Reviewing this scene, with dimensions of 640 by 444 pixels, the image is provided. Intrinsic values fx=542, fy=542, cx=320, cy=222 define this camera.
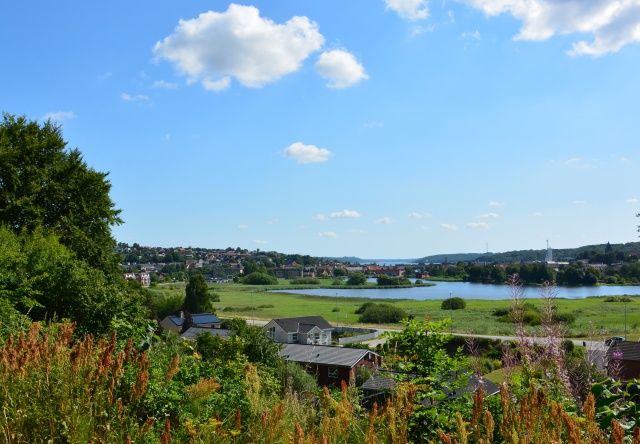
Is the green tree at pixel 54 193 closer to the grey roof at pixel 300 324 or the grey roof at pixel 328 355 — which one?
the grey roof at pixel 328 355

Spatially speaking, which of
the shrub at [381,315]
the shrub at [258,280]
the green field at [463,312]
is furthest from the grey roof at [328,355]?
the shrub at [258,280]

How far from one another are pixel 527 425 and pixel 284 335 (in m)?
42.3

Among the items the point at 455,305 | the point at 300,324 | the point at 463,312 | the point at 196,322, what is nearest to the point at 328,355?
the point at 300,324

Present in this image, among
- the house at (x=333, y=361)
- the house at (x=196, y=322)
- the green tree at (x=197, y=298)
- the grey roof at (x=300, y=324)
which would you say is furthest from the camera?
the green tree at (x=197, y=298)

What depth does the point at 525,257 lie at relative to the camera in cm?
17088

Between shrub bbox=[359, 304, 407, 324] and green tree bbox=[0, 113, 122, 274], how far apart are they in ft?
150

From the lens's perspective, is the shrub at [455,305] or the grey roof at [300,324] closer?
the grey roof at [300,324]

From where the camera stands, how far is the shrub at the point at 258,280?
14375 cm

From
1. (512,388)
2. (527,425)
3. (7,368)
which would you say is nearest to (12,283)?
(7,368)

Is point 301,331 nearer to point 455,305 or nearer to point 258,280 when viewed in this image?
point 455,305

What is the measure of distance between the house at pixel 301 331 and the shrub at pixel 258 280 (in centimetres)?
9743

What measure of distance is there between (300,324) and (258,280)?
332ft

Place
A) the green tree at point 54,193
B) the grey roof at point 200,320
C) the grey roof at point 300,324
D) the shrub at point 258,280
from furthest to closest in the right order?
the shrub at point 258,280 < the grey roof at point 200,320 < the grey roof at point 300,324 < the green tree at point 54,193

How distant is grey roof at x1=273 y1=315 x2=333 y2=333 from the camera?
43.9m
